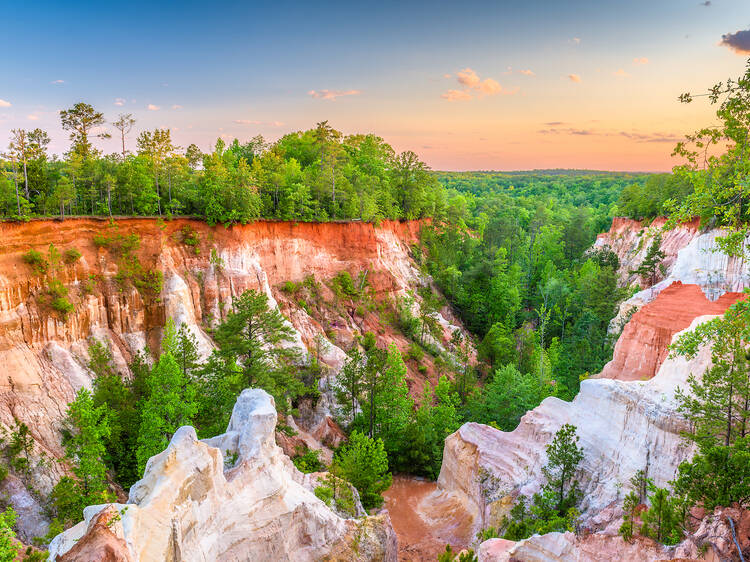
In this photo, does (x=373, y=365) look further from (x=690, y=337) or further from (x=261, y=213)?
(x=690, y=337)

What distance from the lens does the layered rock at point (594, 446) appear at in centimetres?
1621

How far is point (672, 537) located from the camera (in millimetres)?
10766

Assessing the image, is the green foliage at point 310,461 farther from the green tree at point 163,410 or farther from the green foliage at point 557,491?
the green foliage at point 557,491

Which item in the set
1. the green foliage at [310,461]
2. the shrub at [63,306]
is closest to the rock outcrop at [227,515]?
the green foliage at [310,461]

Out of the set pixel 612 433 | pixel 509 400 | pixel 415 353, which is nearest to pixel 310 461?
pixel 509 400

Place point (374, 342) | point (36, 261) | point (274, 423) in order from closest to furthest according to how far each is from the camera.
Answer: point (274, 423) < point (36, 261) < point (374, 342)

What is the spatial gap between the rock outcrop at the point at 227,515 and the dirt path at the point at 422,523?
4414 millimetres

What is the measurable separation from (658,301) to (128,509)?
1031 inches

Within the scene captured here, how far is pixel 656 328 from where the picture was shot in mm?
24109

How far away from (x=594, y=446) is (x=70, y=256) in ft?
85.1

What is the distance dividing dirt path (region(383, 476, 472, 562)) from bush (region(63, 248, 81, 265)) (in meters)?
20.5

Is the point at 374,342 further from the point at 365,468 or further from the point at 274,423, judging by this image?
the point at 274,423

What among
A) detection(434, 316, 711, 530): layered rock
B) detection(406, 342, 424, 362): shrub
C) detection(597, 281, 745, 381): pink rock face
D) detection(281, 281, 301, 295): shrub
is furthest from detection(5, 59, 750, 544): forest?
detection(597, 281, 745, 381): pink rock face

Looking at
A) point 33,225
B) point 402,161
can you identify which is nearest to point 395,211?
point 402,161
